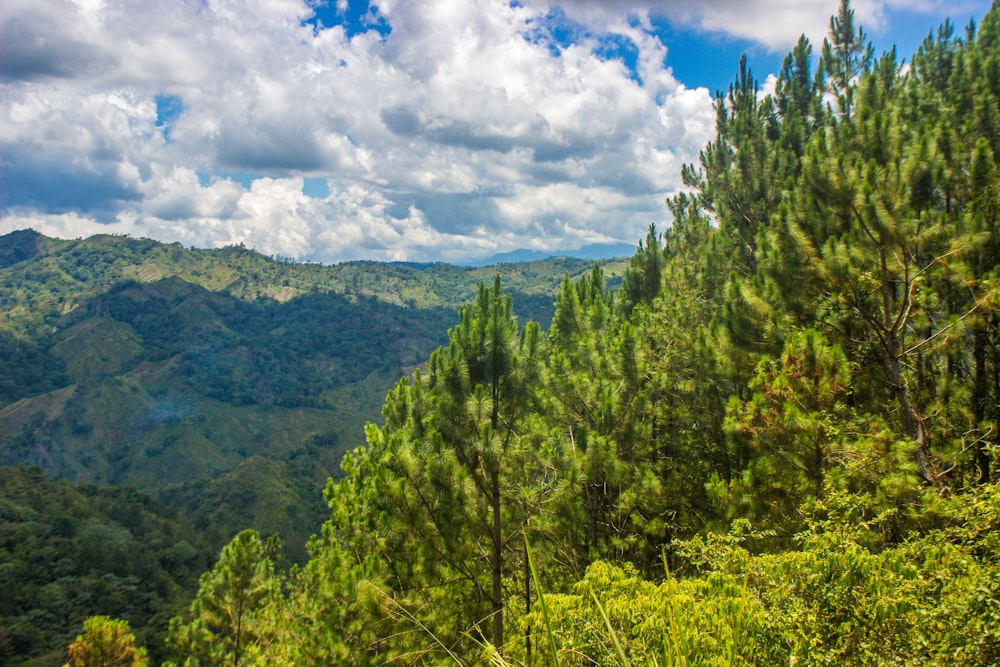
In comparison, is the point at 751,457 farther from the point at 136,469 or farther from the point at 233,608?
the point at 136,469

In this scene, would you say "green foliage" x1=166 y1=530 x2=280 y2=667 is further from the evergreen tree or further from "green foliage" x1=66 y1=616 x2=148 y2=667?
the evergreen tree

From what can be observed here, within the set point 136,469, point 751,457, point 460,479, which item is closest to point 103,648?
point 460,479

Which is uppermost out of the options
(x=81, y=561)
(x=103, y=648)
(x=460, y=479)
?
(x=460, y=479)

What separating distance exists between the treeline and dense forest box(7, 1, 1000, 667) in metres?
0.05

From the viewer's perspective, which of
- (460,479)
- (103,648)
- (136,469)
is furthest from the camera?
(136,469)

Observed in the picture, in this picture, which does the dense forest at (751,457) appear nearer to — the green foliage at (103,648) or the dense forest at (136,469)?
the green foliage at (103,648)

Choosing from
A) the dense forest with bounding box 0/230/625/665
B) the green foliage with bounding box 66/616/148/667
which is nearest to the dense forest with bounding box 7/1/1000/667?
the green foliage with bounding box 66/616/148/667

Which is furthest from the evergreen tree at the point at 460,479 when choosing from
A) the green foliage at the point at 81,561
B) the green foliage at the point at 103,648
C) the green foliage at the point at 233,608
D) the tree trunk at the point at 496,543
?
the green foliage at the point at 81,561

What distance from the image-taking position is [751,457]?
1084 centimetres

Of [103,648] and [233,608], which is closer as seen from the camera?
[103,648]

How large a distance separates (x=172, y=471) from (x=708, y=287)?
525 ft

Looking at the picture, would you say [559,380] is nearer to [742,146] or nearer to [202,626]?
[742,146]

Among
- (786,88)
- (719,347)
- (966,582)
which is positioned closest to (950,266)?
(719,347)

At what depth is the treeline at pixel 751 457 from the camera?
5164mm
